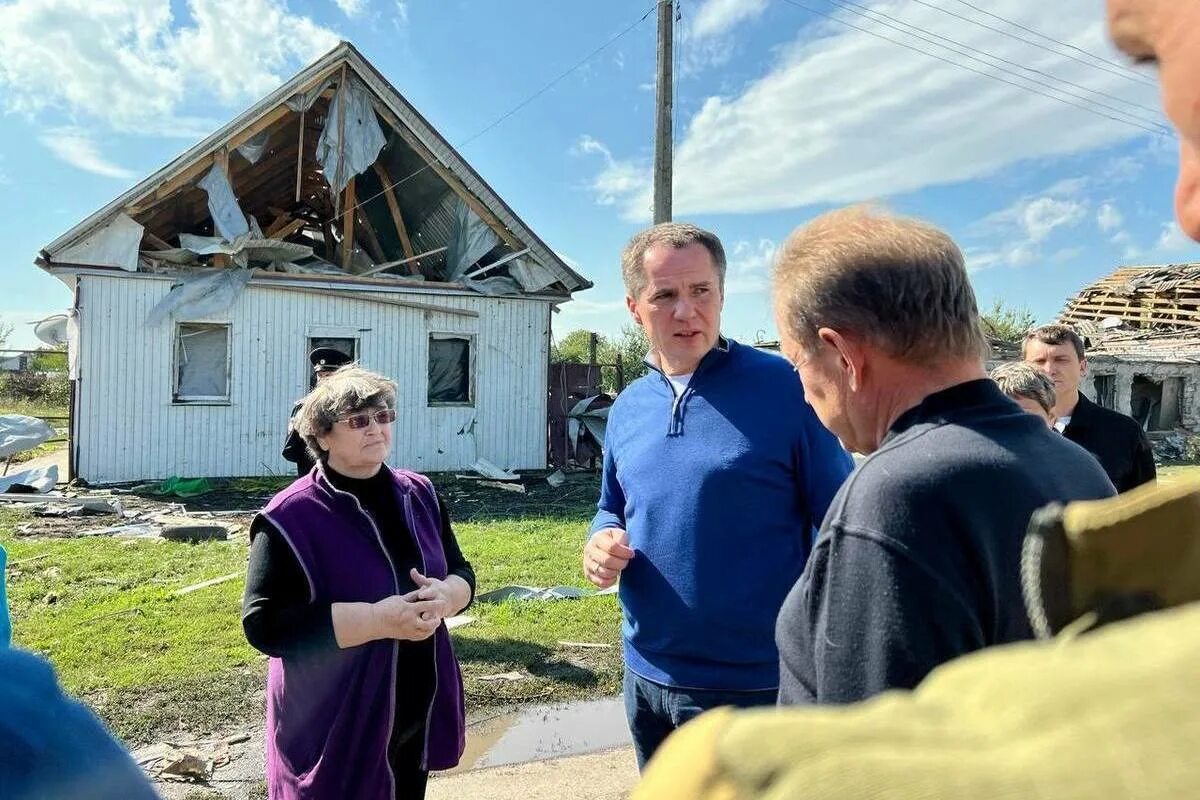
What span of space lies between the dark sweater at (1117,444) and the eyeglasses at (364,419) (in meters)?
3.15

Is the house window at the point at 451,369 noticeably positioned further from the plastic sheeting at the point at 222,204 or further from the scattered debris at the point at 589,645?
the scattered debris at the point at 589,645

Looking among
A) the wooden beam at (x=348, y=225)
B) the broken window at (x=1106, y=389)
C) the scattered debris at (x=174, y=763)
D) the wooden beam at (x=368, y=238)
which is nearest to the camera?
the scattered debris at (x=174, y=763)

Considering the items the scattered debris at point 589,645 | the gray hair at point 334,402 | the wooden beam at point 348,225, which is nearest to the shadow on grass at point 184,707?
the scattered debris at point 589,645

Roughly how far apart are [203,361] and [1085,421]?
43.5ft

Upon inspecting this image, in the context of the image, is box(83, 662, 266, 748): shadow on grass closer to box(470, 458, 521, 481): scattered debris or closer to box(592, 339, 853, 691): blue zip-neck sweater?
box(592, 339, 853, 691): blue zip-neck sweater

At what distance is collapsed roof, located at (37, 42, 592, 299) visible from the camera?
12.9 m

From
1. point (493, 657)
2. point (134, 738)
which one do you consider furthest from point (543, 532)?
point (134, 738)

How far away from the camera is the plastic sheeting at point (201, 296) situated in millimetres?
12914

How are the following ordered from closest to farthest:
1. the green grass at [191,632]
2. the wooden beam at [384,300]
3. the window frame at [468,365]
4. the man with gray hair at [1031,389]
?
the man with gray hair at [1031,389] → the green grass at [191,632] → the wooden beam at [384,300] → the window frame at [468,365]

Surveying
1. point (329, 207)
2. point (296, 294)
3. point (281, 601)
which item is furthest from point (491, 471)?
point (281, 601)

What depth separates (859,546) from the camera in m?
1.11

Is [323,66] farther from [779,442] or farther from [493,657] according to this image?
[779,442]

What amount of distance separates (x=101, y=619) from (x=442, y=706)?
15.6 ft

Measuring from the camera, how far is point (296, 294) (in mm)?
13773
